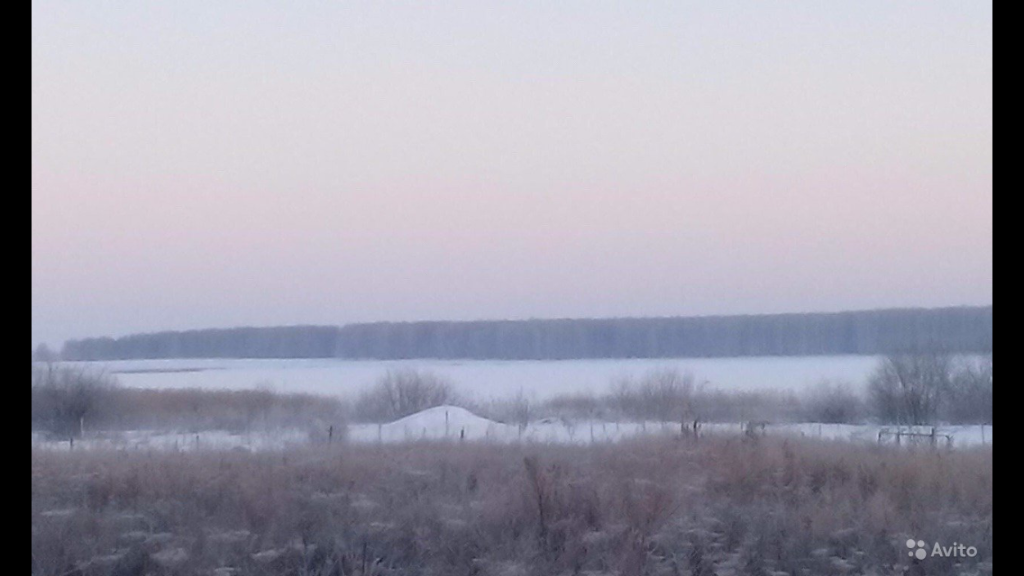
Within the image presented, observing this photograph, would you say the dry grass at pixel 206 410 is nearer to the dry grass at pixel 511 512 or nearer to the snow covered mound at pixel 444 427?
the snow covered mound at pixel 444 427

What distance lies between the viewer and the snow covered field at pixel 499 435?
586 inches

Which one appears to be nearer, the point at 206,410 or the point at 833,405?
the point at 206,410

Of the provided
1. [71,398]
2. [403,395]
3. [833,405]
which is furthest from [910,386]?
[71,398]

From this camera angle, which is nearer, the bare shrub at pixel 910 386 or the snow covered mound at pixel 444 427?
the snow covered mound at pixel 444 427

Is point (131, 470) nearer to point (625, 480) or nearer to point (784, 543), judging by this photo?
point (625, 480)

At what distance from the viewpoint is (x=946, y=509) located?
32.4 feet

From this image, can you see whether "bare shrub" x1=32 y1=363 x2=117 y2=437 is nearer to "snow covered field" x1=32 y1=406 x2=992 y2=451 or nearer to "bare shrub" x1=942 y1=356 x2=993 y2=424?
"snow covered field" x1=32 y1=406 x2=992 y2=451

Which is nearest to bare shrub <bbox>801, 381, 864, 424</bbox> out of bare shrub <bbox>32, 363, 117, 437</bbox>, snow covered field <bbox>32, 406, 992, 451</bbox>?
snow covered field <bbox>32, 406, 992, 451</bbox>

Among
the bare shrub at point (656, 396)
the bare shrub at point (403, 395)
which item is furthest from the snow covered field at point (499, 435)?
the bare shrub at point (403, 395)

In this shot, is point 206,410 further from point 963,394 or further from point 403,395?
point 963,394

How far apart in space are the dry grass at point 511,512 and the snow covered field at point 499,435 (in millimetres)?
1664

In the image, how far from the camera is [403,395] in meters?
24.0

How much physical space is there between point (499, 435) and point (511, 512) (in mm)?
6319
